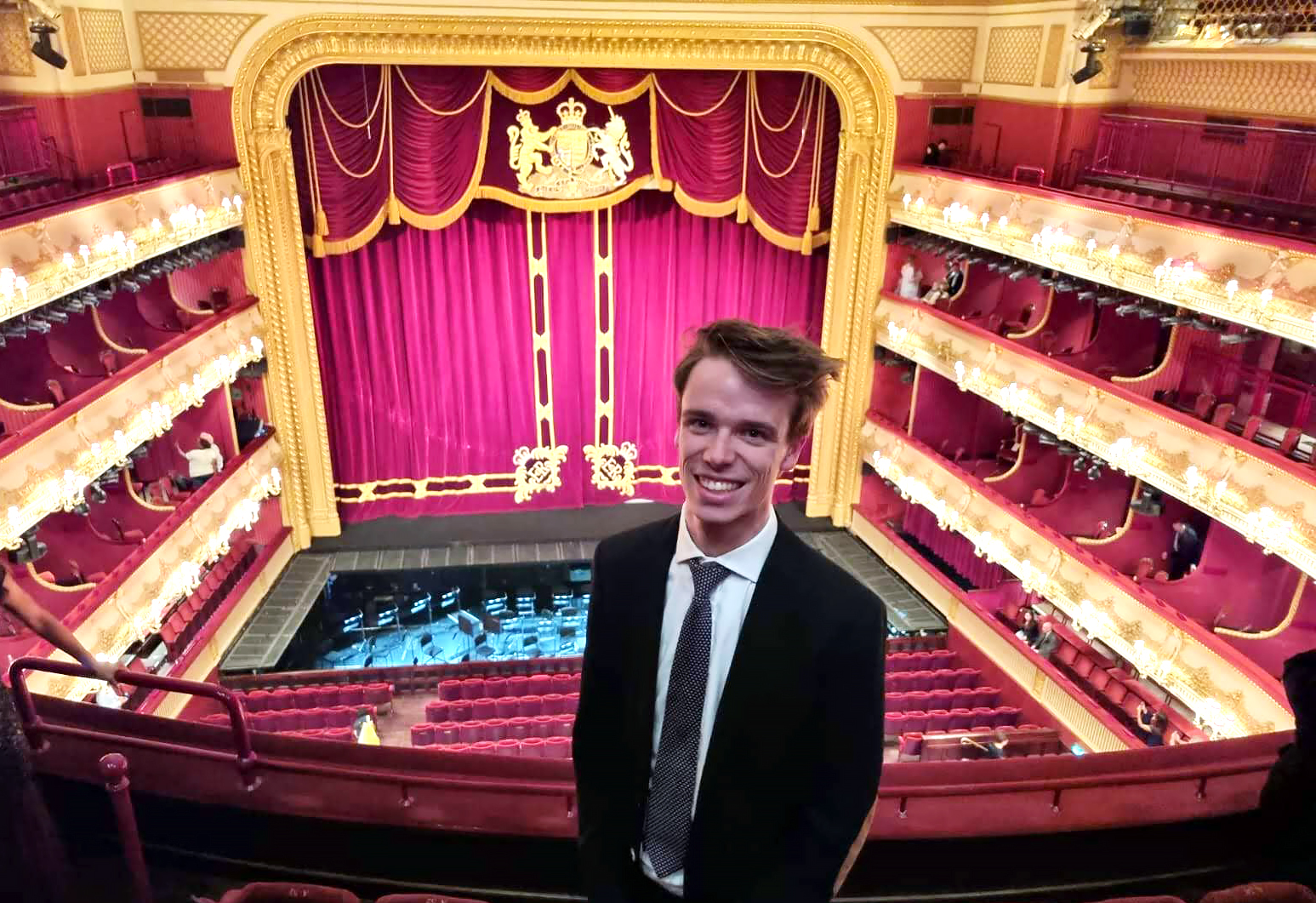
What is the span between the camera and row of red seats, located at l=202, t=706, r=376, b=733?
8.70 metres

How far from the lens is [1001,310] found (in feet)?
38.3

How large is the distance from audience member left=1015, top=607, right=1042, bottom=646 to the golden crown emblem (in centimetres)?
818

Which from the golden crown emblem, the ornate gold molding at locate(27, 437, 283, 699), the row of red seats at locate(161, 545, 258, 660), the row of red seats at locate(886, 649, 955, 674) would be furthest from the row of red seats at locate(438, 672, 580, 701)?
the golden crown emblem

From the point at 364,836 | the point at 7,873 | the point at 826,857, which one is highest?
the point at 826,857

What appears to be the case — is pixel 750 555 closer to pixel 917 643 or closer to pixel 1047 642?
pixel 1047 642

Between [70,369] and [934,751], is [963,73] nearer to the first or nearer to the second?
[934,751]

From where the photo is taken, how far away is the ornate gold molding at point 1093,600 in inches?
292

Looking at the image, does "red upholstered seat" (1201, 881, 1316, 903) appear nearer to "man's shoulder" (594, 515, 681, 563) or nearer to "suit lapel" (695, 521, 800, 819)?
"suit lapel" (695, 521, 800, 819)

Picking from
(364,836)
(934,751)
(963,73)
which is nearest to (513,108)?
(963,73)

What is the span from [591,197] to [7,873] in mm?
10756

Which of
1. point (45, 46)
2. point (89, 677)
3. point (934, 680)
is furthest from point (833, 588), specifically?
point (45, 46)

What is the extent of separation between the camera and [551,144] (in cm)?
1148

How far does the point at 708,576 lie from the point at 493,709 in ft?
28.0

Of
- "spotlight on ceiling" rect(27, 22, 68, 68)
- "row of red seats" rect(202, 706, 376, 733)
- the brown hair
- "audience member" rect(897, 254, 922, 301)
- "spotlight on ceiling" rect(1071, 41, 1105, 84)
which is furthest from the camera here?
"audience member" rect(897, 254, 922, 301)
